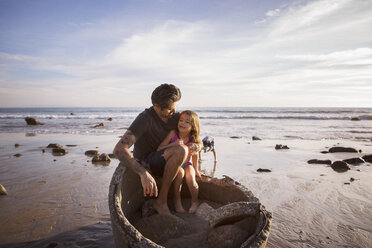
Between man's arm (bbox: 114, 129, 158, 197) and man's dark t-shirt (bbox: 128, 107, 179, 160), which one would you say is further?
man's dark t-shirt (bbox: 128, 107, 179, 160)

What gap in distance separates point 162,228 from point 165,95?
1762mm

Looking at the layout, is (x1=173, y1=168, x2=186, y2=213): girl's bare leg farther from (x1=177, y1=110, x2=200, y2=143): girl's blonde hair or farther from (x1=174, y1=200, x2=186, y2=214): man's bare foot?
(x1=177, y1=110, x2=200, y2=143): girl's blonde hair

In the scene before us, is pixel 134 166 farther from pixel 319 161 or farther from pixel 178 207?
pixel 319 161

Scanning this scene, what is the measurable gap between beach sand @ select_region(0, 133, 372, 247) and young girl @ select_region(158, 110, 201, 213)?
1.08 m

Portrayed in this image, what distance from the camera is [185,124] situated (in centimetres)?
353

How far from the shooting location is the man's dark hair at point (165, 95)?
3371mm

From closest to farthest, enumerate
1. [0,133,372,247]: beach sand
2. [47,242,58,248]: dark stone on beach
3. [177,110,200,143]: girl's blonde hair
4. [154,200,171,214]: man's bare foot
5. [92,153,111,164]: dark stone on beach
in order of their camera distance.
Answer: [47,242,58,248]: dark stone on beach → [0,133,372,247]: beach sand → [154,200,171,214]: man's bare foot → [177,110,200,143]: girl's blonde hair → [92,153,111,164]: dark stone on beach

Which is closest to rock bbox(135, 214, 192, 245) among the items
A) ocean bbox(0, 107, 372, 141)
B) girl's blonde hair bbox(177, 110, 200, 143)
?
girl's blonde hair bbox(177, 110, 200, 143)

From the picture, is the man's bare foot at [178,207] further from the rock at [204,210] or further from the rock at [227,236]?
the rock at [227,236]

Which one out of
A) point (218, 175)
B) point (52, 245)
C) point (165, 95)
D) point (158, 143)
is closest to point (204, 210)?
point (158, 143)

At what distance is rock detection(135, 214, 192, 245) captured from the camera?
2.51 metres

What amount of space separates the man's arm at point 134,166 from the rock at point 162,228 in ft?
1.02

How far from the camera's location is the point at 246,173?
19.1 feet

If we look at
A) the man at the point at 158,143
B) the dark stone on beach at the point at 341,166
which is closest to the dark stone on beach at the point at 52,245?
the man at the point at 158,143
